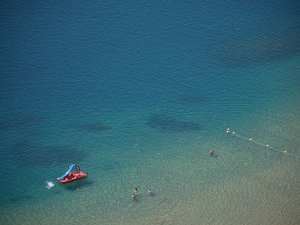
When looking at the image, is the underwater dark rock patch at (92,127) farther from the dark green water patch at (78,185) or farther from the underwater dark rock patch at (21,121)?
the dark green water patch at (78,185)

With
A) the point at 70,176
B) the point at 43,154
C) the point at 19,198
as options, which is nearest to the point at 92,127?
the point at 43,154

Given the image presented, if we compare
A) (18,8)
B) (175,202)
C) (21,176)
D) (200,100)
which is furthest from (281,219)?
(18,8)

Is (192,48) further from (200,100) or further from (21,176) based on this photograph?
(21,176)

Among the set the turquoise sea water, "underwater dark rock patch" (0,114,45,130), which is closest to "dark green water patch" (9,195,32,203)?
the turquoise sea water

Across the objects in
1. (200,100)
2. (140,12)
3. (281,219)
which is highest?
(140,12)

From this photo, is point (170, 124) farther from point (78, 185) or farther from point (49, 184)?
point (49, 184)

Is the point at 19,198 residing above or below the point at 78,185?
below
